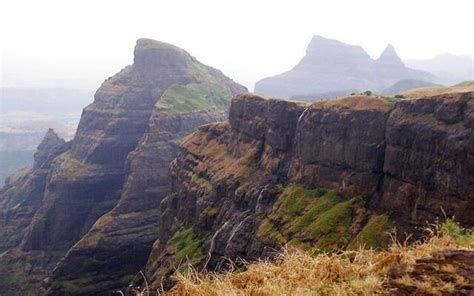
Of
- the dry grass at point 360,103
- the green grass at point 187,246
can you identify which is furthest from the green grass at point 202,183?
→ the dry grass at point 360,103

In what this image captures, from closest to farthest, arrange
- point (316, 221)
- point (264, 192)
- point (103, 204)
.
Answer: point (316, 221), point (264, 192), point (103, 204)

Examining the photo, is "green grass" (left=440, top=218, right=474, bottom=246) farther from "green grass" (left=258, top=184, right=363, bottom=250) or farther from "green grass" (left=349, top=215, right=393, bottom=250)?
"green grass" (left=258, top=184, right=363, bottom=250)

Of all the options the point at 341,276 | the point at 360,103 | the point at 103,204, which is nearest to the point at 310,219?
the point at 360,103

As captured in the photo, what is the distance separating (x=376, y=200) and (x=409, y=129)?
1004 cm

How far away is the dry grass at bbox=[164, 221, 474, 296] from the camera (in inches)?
465

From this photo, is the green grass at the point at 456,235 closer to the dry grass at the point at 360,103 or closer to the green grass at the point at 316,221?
the green grass at the point at 316,221

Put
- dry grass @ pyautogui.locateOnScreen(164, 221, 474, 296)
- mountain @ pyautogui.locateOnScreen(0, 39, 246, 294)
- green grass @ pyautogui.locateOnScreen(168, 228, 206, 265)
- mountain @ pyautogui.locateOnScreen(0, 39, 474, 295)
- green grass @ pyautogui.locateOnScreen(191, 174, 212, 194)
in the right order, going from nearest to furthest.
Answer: dry grass @ pyautogui.locateOnScreen(164, 221, 474, 296)
mountain @ pyautogui.locateOnScreen(0, 39, 474, 295)
green grass @ pyautogui.locateOnScreen(168, 228, 206, 265)
green grass @ pyautogui.locateOnScreen(191, 174, 212, 194)
mountain @ pyautogui.locateOnScreen(0, 39, 246, 294)

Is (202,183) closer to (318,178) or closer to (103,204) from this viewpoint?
(318,178)

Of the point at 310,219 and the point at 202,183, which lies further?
the point at 202,183

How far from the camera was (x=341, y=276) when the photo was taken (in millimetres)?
14242

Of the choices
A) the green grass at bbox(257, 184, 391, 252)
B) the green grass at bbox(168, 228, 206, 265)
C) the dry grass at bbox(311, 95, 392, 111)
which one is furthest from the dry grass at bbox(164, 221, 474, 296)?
the green grass at bbox(168, 228, 206, 265)

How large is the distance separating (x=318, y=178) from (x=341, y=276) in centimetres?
6038

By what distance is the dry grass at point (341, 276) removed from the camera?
1182 cm

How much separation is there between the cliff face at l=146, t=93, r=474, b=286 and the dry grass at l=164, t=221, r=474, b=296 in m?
29.4
